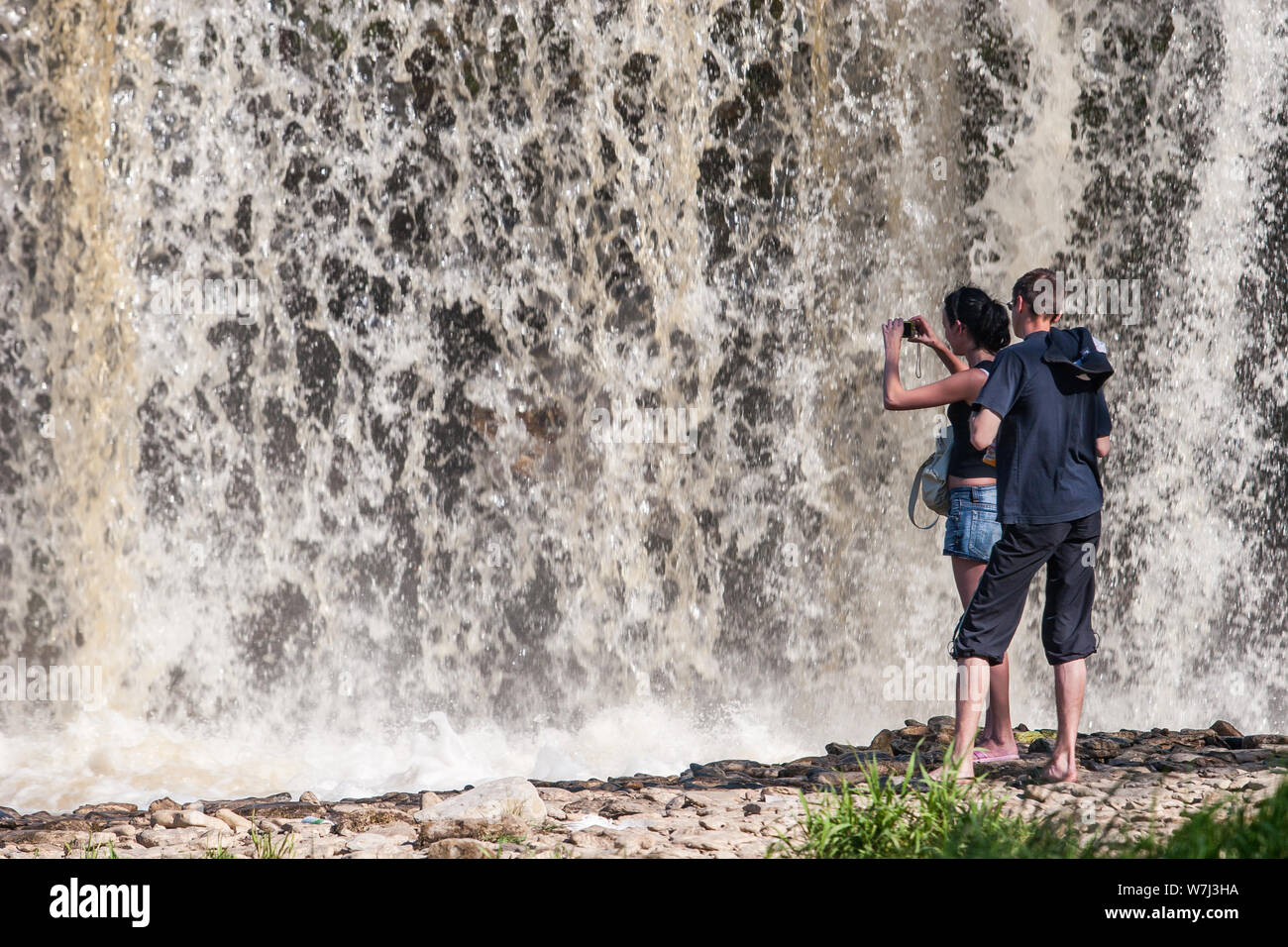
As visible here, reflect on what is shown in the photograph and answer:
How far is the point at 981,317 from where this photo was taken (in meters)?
5.57

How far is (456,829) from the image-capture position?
489 cm

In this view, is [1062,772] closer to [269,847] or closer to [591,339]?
[269,847]

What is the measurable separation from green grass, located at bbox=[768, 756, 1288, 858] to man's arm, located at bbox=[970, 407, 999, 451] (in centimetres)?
141

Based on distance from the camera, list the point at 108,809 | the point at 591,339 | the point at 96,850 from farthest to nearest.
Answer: the point at 591,339
the point at 108,809
the point at 96,850

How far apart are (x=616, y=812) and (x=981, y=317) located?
269 cm

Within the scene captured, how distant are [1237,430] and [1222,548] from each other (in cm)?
93

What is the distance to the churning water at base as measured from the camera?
382 inches

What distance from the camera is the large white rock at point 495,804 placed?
5.11 m

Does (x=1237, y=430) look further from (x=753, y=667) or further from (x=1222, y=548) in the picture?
(x=753, y=667)

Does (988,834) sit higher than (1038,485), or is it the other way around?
(1038,485)

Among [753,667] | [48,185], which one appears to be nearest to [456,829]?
[753,667]

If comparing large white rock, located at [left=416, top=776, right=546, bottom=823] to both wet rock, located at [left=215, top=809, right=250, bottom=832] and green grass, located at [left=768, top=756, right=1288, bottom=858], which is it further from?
green grass, located at [left=768, top=756, right=1288, bottom=858]

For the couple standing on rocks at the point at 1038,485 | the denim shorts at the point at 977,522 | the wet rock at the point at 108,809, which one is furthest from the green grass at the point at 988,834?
the wet rock at the point at 108,809

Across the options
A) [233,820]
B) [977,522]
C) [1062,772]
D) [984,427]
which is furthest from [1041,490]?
[233,820]
